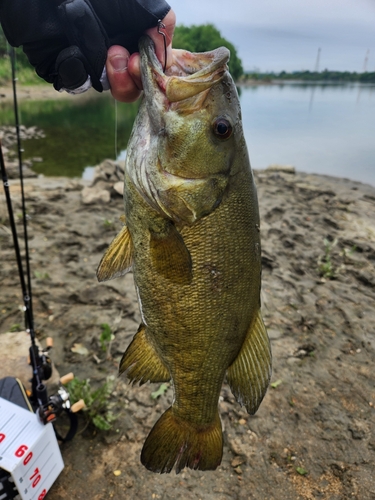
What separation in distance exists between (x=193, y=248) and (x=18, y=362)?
2426 mm

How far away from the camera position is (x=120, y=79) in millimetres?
1732

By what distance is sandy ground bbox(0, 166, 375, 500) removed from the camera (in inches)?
116

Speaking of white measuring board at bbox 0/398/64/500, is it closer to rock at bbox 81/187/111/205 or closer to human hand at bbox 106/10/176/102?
human hand at bbox 106/10/176/102

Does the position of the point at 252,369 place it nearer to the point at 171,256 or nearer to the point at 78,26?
the point at 171,256

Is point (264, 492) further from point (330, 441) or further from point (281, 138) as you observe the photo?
point (281, 138)

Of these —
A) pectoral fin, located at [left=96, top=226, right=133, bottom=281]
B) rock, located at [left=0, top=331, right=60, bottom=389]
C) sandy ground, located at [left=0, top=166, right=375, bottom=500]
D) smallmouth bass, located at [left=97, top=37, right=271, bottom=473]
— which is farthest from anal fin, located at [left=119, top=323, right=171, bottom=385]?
rock, located at [left=0, top=331, right=60, bottom=389]

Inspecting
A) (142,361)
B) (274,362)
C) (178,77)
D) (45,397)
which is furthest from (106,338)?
(178,77)

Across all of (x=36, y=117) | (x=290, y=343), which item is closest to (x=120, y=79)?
(x=290, y=343)

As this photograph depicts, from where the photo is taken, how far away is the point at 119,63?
5.53 ft

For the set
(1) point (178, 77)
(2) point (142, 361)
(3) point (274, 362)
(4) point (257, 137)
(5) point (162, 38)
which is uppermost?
(5) point (162, 38)

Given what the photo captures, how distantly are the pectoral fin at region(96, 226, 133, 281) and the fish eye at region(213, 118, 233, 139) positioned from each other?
0.62 m

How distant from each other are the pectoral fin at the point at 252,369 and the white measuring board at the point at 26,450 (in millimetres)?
1368

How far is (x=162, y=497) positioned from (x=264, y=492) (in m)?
0.76

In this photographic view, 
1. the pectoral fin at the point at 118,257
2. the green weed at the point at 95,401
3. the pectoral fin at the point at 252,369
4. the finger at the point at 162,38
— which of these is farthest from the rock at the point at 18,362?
the finger at the point at 162,38
